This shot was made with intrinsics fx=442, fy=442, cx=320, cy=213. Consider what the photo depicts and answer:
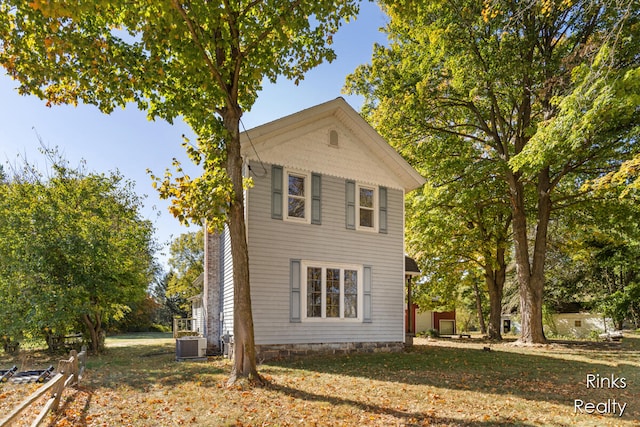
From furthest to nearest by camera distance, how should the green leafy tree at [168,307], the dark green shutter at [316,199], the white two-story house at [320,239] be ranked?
the green leafy tree at [168,307] < the dark green shutter at [316,199] < the white two-story house at [320,239]

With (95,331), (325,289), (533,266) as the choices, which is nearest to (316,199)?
(325,289)

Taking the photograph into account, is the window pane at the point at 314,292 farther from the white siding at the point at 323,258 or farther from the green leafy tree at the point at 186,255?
the green leafy tree at the point at 186,255

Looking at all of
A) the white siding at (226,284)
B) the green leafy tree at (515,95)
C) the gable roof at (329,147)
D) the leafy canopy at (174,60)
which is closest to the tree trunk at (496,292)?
the green leafy tree at (515,95)

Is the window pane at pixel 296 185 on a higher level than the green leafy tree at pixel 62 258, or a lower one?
higher

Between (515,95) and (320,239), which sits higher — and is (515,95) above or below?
above

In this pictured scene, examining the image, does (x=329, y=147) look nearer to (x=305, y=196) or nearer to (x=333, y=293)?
(x=305, y=196)

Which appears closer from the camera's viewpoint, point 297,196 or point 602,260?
point 297,196

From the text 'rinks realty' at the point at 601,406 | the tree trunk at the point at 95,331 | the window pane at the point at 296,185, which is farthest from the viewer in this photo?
the tree trunk at the point at 95,331

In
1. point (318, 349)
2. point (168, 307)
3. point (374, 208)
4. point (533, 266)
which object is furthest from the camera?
point (168, 307)

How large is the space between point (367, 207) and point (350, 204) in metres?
0.70

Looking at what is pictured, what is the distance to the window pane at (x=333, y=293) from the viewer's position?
44.0 feet

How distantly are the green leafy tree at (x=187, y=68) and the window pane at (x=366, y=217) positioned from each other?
6.17 meters

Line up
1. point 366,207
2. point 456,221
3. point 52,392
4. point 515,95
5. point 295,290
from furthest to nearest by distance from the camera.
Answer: point 456,221
point 515,95
point 366,207
point 295,290
point 52,392

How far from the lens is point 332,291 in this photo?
1349cm
